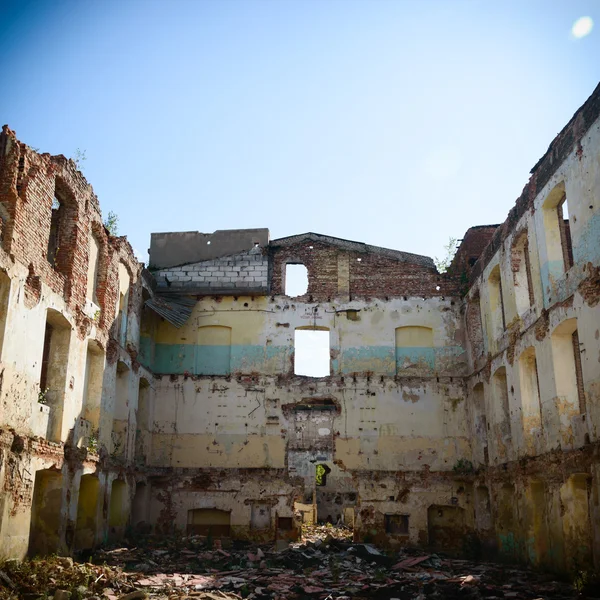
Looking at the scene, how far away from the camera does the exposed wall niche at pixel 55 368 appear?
13.9 metres

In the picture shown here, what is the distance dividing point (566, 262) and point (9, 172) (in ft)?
37.1

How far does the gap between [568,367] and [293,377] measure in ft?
30.2

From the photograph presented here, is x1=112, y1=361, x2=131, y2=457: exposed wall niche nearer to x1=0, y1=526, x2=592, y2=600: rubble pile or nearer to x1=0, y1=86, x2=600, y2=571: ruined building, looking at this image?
x1=0, y1=86, x2=600, y2=571: ruined building

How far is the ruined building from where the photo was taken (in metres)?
12.6

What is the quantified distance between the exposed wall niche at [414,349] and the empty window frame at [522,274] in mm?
5173

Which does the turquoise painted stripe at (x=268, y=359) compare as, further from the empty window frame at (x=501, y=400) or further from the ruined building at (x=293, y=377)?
the empty window frame at (x=501, y=400)

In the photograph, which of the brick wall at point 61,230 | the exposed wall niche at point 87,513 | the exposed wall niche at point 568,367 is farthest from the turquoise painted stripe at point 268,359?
the exposed wall niche at point 568,367

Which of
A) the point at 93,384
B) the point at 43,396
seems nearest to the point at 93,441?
the point at 93,384

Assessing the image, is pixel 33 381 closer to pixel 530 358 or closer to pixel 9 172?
pixel 9 172

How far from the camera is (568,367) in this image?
1381cm

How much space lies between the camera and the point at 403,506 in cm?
1964

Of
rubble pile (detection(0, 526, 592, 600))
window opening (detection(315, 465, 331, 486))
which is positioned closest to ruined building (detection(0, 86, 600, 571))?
rubble pile (detection(0, 526, 592, 600))

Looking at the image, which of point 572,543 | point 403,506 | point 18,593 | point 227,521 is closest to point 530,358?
point 572,543

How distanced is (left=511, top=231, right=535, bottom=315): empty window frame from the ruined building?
55 mm
